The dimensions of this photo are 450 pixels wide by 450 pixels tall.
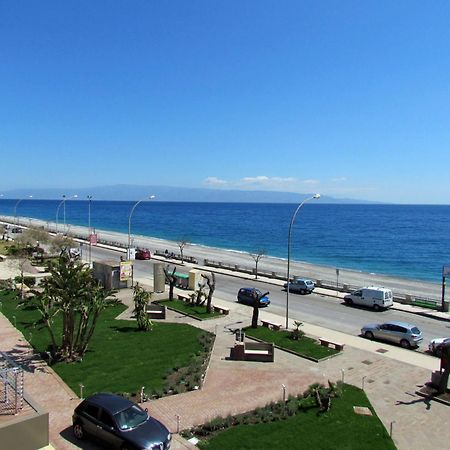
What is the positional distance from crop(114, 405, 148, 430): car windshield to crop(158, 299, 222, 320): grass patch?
1558 centimetres

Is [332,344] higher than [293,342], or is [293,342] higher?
[332,344]

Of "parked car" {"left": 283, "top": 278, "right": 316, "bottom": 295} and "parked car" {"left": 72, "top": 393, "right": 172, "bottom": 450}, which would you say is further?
"parked car" {"left": 283, "top": 278, "right": 316, "bottom": 295}

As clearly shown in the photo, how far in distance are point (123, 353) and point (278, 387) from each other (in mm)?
7672

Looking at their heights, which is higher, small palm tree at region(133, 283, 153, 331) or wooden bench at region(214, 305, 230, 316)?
small palm tree at region(133, 283, 153, 331)

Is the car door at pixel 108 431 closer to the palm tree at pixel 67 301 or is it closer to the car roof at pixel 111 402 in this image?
the car roof at pixel 111 402

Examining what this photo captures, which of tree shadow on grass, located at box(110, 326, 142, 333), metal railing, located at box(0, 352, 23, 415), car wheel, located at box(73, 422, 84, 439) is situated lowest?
tree shadow on grass, located at box(110, 326, 142, 333)

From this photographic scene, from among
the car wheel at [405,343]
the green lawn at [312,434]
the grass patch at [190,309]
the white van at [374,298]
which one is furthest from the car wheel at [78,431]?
the white van at [374,298]

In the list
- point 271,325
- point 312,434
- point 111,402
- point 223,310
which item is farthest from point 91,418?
point 223,310

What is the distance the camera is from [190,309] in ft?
103

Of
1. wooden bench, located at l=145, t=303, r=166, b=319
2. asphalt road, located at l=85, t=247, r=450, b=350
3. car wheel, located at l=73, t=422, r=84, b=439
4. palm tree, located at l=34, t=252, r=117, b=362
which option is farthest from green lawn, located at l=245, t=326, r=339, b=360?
car wheel, located at l=73, t=422, r=84, b=439

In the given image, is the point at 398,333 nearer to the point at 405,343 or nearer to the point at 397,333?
the point at 397,333

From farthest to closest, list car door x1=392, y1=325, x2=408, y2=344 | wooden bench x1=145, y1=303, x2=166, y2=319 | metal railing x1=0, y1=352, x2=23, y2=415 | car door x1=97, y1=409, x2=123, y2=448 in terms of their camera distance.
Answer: wooden bench x1=145, y1=303, x2=166, y2=319 < car door x1=392, y1=325, x2=408, y2=344 < car door x1=97, y1=409, x2=123, y2=448 < metal railing x1=0, y1=352, x2=23, y2=415

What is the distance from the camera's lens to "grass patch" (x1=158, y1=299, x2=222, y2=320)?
97.1 feet

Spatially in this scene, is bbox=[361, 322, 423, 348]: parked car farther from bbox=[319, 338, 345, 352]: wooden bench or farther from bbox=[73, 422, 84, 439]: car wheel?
bbox=[73, 422, 84, 439]: car wheel
